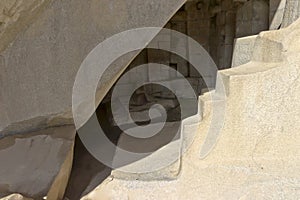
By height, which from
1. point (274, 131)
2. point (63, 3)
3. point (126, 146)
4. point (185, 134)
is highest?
point (63, 3)

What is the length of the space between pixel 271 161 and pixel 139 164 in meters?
1.05

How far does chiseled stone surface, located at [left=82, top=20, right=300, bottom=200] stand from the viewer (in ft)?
5.95

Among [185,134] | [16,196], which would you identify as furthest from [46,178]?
[185,134]

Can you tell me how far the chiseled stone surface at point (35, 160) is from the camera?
2.15 metres

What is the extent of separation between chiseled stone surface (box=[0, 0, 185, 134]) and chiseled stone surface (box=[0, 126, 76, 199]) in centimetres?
13

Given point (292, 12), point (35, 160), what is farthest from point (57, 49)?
point (292, 12)

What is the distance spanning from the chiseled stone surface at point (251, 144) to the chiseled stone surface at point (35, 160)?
48 cm

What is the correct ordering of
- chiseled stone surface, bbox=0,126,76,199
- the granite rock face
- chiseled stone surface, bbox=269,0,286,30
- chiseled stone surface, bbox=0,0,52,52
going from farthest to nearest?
chiseled stone surface, bbox=269,0,286,30
chiseled stone surface, bbox=0,126,76,199
the granite rock face
chiseled stone surface, bbox=0,0,52,52

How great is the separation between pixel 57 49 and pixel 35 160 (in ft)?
2.57

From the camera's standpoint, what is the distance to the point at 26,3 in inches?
72.6

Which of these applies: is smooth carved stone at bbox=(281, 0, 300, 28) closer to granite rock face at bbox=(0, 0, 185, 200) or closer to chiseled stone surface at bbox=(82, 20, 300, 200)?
chiseled stone surface at bbox=(82, 20, 300, 200)

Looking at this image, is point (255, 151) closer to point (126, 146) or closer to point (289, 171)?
point (289, 171)

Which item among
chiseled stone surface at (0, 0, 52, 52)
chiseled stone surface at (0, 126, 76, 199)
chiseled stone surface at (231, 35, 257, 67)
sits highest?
chiseled stone surface at (0, 0, 52, 52)

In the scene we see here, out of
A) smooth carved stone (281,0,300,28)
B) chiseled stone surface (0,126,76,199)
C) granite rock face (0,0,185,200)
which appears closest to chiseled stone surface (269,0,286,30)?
smooth carved stone (281,0,300,28)
